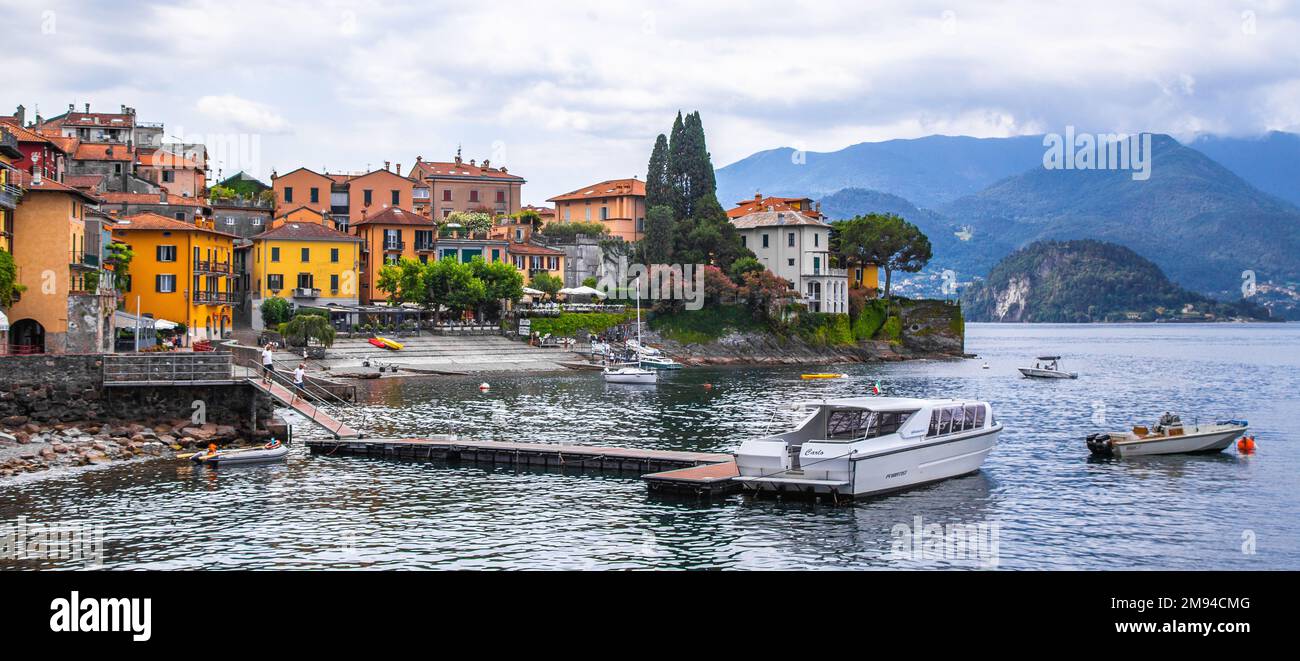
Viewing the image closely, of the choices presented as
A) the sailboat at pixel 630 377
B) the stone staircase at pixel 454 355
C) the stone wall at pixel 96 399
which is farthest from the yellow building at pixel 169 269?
the stone wall at pixel 96 399

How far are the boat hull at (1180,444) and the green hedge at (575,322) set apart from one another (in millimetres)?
70309

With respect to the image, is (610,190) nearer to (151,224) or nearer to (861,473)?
(151,224)

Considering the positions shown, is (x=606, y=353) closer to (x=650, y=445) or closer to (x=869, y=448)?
(x=650, y=445)

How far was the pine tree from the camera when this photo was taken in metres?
131

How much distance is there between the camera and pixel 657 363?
337ft

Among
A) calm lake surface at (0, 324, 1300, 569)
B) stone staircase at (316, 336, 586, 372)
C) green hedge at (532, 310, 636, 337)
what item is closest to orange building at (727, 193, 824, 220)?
green hedge at (532, 310, 636, 337)

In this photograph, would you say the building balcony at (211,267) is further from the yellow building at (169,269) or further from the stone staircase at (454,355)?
the stone staircase at (454,355)

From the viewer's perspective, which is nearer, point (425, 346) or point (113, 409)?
point (113, 409)

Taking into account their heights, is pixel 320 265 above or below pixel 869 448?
above

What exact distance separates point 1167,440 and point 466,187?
10529 cm

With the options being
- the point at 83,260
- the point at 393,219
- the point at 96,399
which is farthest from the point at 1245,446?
the point at 393,219

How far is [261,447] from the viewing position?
145ft
